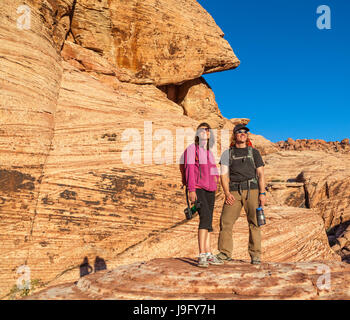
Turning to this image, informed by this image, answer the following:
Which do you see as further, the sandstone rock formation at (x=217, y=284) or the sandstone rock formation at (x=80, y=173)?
the sandstone rock formation at (x=80, y=173)

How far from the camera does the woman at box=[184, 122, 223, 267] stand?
600 cm

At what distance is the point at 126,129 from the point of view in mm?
11070

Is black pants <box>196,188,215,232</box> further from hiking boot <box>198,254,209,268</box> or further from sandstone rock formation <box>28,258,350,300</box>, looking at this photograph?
sandstone rock formation <box>28,258,350,300</box>

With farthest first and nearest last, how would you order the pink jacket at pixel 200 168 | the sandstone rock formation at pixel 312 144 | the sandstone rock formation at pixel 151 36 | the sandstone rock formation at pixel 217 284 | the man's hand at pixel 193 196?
the sandstone rock formation at pixel 312 144 → the sandstone rock formation at pixel 151 36 → the pink jacket at pixel 200 168 → the man's hand at pixel 193 196 → the sandstone rock formation at pixel 217 284

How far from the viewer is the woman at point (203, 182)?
236 inches

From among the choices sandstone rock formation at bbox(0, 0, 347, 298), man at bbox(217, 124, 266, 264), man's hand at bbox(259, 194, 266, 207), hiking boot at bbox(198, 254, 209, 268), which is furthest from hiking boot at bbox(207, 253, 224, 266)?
man's hand at bbox(259, 194, 266, 207)

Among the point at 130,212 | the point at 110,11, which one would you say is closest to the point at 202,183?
the point at 130,212

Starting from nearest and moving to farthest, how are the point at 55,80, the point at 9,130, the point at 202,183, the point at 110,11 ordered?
1. the point at 202,183
2. the point at 9,130
3. the point at 55,80
4. the point at 110,11

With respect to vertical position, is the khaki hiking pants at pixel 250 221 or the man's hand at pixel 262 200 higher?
the man's hand at pixel 262 200

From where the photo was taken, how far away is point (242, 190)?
6.51 metres

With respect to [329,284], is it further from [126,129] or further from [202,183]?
[126,129]

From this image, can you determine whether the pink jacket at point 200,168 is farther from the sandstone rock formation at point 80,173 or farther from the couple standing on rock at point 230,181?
the sandstone rock formation at point 80,173

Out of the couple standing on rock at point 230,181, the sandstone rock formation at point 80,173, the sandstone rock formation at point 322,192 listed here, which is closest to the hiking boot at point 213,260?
the couple standing on rock at point 230,181

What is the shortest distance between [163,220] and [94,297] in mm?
5640
